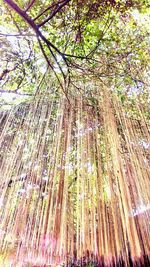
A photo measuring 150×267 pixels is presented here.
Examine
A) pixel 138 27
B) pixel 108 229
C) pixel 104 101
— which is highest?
pixel 138 27

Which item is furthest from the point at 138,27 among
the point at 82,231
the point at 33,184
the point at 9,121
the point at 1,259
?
the point at 1,259

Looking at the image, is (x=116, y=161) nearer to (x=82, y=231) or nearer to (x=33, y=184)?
(x=82, y=231)

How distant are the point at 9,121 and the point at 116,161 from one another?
1.36 meters

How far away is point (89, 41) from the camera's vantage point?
8.25 ft

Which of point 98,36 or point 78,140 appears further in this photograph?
point 98,36

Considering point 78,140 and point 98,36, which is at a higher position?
point 98,36

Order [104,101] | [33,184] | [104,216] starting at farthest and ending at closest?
1. [104,101]
2. [33,184]
3. [104,216]

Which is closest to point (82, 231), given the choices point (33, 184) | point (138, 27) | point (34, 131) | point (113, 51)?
point (33, 184)

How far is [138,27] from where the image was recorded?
247cm

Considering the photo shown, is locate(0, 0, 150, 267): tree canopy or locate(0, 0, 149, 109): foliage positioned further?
locate(0, 0, 149, 109): foliage

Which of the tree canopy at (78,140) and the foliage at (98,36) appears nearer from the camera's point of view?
the tree canopy at (78,140)

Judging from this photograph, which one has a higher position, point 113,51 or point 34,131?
point 113,51

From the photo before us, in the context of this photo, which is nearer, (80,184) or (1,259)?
(80,184)

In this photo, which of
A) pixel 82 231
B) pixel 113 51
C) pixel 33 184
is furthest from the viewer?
pixel 113 51
